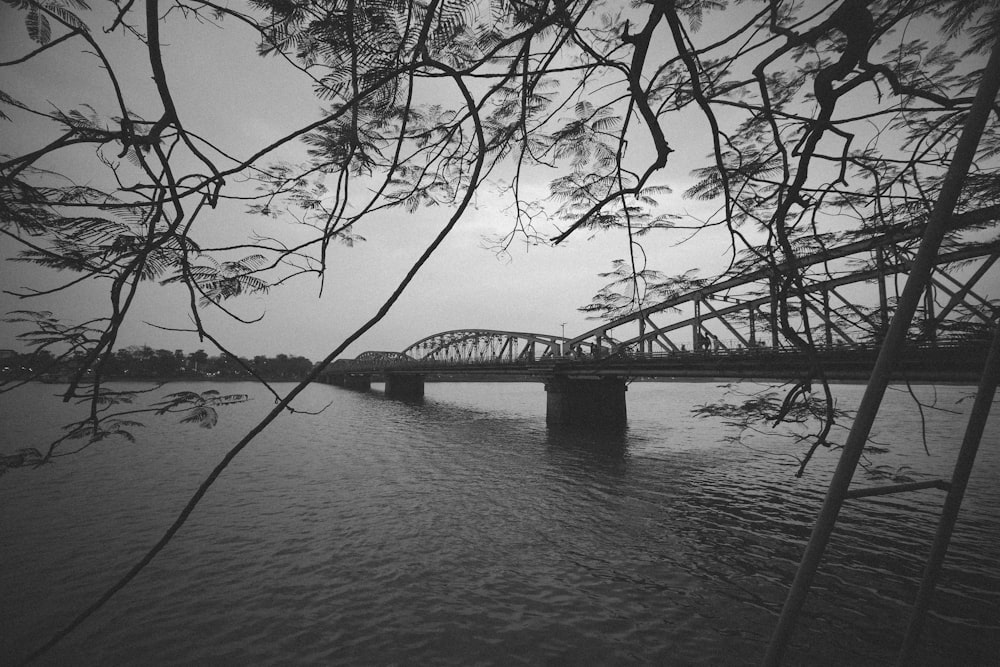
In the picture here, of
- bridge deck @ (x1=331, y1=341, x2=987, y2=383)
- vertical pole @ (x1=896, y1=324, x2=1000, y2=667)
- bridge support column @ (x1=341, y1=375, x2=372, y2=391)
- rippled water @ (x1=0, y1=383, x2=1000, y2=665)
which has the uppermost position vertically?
bridge deck @ (x1=331, y1=341, x2=987, y2=383)

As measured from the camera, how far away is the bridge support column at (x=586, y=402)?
3198 cm

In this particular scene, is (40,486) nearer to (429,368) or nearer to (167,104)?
(167,104)

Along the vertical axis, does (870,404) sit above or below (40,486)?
above

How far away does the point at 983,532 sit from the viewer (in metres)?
10.4

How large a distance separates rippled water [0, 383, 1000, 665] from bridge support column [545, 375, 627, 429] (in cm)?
1462

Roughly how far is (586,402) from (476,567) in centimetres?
2474

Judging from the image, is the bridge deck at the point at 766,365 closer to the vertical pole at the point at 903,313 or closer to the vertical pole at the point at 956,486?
the vertical pole at the point at 956,486

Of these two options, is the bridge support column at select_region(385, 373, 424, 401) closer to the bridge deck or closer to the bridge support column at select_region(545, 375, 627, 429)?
the bridge deck

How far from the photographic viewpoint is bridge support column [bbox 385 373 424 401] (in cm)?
7067

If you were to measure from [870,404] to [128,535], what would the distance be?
14.4 m

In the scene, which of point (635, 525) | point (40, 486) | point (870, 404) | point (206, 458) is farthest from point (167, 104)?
point (206, 458)

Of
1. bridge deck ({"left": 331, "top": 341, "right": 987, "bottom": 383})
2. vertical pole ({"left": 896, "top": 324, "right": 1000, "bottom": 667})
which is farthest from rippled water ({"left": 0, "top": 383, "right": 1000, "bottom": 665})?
vertical pole ({"left": 896, "top": 324, "right": 1000, "bottom": 667})

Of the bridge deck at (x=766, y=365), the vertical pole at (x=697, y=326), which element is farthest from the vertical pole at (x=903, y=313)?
the vertical pole at (x=697, y=326)

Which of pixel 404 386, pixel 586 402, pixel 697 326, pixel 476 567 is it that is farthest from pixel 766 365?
pixel 404 386
